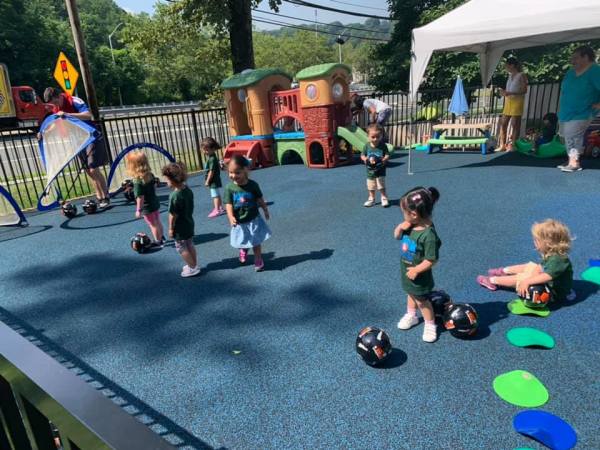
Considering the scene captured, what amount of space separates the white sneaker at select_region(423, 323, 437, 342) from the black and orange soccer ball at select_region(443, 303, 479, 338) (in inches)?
4.2

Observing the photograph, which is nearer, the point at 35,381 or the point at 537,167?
the point at 35,381

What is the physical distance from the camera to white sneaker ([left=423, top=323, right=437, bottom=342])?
3414 mm

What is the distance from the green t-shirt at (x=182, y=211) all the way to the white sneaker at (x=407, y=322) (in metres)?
2.53

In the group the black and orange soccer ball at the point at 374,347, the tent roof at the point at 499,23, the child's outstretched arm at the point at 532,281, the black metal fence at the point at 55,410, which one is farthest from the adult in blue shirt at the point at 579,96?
the black metal fence at the point at 55,410

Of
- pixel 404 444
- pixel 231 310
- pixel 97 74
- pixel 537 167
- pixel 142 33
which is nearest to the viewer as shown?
pixel 404 444

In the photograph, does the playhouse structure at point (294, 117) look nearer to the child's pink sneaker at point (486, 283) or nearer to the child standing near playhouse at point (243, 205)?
the child standing near playhouse at point (243, 205)

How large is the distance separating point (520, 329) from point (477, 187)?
16.9 ft

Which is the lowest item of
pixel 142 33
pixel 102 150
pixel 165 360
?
pixel 165 360

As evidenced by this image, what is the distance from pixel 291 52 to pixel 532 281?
73.0m

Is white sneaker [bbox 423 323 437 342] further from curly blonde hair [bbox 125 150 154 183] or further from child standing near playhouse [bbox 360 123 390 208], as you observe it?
curly blonde hair [bbox 125 150 154 183]

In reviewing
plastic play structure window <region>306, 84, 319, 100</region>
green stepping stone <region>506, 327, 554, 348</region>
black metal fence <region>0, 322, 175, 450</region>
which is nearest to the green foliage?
plastic play structure window <region>306, 84, 319, 100</region>

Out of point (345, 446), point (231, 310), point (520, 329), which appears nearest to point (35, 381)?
point (345, 446)

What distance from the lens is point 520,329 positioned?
136 inches

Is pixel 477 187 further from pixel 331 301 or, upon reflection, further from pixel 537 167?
pixel 331 301
